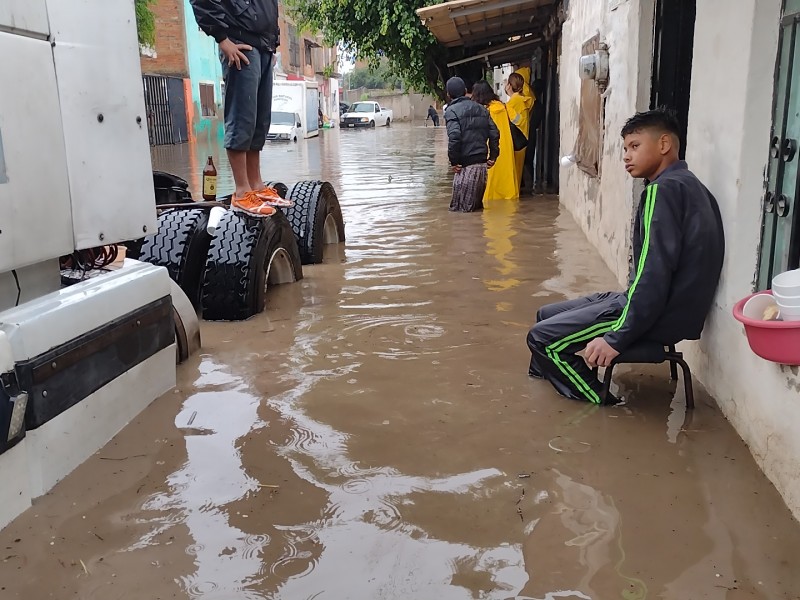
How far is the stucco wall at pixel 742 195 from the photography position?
8.89ft

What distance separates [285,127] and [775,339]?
2608cm

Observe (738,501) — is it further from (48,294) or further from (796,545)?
(48,294)

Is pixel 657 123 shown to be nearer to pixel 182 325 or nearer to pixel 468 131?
Answer: pixel 182 325

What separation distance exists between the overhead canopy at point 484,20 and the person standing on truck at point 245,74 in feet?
17.4

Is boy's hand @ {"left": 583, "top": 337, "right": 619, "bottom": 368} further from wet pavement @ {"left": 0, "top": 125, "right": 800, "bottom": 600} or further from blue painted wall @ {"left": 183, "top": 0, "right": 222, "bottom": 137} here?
blue painted wall @ {"left": 183, "top": 0, "right": 222, "bottom": 137}

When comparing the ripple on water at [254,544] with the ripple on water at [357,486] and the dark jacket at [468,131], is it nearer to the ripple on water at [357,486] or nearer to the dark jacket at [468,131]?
the ripple on water at [357,486]

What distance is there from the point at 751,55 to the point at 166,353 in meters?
2.74

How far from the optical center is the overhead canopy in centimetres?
1004

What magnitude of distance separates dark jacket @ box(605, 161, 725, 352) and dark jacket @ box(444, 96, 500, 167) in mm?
7078

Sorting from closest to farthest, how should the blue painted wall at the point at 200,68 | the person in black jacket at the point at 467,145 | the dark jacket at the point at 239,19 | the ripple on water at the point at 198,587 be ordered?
the ripple on water at the point at 198,587 → the dark jacket at the point at 239,19 → the person in black jacket at the point at 467,145 → the blue painted wall at the point at 200,68

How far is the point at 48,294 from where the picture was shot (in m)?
2.88

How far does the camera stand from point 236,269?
15.9 ft

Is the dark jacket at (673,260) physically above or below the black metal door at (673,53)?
below

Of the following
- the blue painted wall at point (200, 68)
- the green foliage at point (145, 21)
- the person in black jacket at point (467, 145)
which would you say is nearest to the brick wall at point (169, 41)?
the blue painted wall at point (200, 68)
